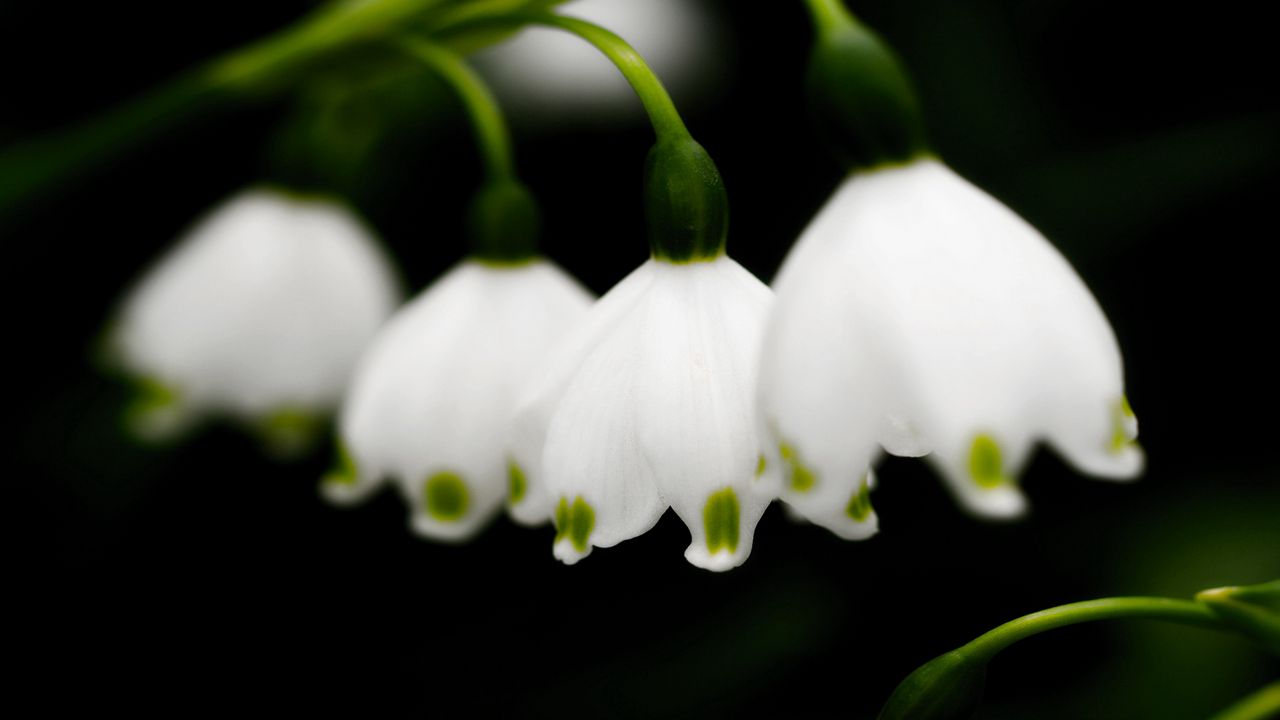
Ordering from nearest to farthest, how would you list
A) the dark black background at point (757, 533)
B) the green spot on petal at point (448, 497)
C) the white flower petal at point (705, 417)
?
the white flower petal at point (705, 417) < the green spot on petal at point (448, 497) < the dark black background at point (757, 533)

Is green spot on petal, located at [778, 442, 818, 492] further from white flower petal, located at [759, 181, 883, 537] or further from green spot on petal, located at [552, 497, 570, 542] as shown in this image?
green spot on petal, located at [552, 497, 570, 542]

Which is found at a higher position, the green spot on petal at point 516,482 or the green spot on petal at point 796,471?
the green spot on petal at point 516,482

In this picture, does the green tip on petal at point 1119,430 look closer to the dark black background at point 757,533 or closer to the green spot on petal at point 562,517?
the green spot on petal at point 562,517

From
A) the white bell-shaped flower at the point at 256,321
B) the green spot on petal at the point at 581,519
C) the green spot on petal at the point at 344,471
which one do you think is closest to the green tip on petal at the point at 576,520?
the green spot on petal at the point at 581,519

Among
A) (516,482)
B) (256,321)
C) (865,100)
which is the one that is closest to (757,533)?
(256,321)

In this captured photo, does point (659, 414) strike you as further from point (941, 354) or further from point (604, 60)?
point (604, 60)
